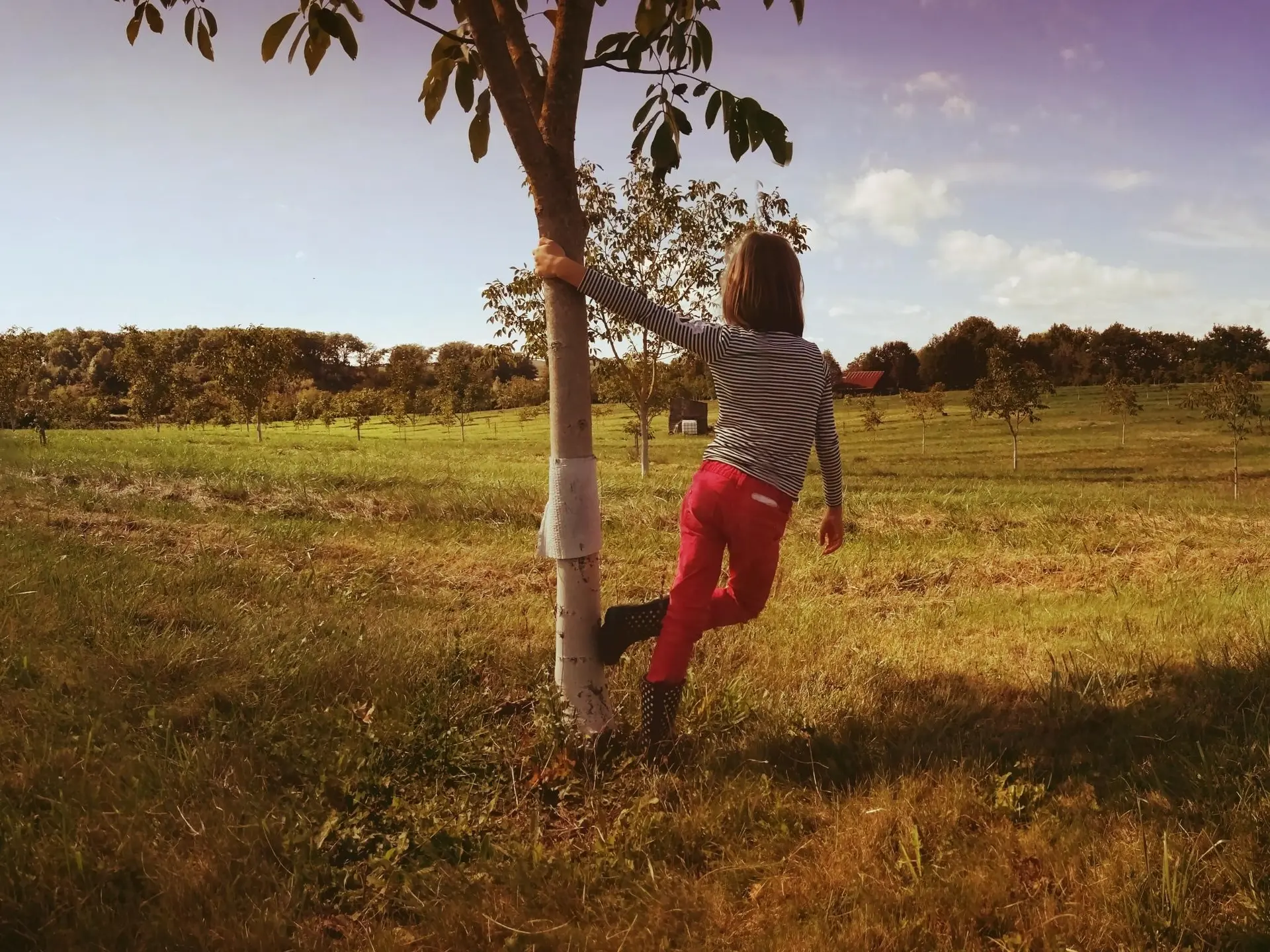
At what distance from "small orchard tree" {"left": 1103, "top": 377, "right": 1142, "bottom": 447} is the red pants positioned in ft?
156

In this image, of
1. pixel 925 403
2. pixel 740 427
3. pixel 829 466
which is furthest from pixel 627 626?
pixel 925 403

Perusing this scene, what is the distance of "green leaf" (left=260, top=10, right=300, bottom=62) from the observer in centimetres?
297

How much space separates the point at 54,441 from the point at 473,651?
33393 mm

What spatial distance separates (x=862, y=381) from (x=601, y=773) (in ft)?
259

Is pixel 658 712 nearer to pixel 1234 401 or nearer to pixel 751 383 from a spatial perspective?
pixel 751 383

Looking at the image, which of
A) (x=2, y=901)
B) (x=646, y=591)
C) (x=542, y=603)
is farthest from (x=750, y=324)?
(x=646, y=591)

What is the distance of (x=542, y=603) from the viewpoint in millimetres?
6348

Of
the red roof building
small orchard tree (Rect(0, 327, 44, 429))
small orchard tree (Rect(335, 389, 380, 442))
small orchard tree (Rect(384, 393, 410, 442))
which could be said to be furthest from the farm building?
small orchard tree (Rect(0, 327, 44, 429))

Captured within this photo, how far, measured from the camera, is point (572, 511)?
11.0ft

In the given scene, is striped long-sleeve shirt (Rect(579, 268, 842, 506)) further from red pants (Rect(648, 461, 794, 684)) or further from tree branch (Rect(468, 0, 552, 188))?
tree branch (Rect(468, 0, 552, 188))

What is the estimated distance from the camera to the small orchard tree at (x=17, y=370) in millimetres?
34156

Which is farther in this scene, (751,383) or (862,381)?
(862,381)

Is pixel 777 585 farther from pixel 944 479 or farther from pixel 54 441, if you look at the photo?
pixel 54 441

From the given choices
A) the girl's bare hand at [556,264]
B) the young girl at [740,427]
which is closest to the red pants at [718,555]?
the young girl at [740,427]
